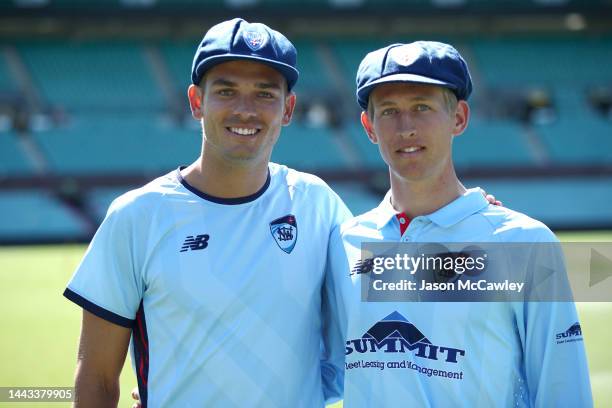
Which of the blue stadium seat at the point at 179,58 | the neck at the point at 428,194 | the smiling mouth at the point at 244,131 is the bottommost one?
the neck at the point at 428,194

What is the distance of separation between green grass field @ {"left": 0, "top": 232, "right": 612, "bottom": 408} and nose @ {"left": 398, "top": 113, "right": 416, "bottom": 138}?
12.8 feet

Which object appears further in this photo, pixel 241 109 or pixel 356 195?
pixel 356 195

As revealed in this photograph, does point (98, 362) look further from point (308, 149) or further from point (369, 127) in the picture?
point (308, 149)

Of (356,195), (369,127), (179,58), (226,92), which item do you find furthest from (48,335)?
(179,58)

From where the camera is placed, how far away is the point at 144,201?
313 centimetres

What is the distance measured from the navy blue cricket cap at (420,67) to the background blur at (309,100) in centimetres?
2338

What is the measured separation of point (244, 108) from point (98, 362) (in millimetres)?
1110

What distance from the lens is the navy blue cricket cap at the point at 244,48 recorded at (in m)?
3.11

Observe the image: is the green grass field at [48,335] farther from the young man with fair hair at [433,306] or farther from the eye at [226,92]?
the eye at [226,92]

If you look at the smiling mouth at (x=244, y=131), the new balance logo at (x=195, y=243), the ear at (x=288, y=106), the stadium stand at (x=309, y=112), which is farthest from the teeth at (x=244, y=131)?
the stadium stand at (x=309, y=112)

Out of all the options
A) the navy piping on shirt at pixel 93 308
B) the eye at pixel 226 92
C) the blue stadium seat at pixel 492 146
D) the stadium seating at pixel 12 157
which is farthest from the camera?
the blue stadium seat at pixel 492 146

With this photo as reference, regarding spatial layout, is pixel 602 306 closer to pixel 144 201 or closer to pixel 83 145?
pixel 144 201

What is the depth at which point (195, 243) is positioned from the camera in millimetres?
3123

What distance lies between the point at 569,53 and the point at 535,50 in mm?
1351
